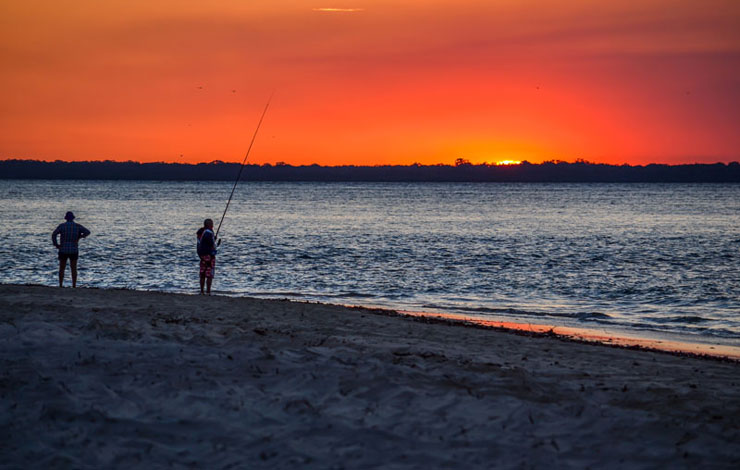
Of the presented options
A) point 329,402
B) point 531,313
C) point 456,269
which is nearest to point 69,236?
point 531,313

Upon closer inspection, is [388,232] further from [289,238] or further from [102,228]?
[102,228]

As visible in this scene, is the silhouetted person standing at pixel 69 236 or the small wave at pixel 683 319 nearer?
the silhouetted person standing at pixel 69 236

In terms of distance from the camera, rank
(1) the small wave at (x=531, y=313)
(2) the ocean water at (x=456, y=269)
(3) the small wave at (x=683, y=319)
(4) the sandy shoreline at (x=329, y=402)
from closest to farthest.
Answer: (4) the sandy shoreline at (x=329, y=402), (3) the small wave at (x=683, y=319), (1) the small wave at (x=531, y=313), (2) the ocean water at (x=456, y=269)

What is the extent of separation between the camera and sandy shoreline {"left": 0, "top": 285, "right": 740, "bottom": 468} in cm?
580

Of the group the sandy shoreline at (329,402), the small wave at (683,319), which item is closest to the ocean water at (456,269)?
the small wave at (683,319)

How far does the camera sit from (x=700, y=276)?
86.5ft

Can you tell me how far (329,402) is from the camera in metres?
6.83

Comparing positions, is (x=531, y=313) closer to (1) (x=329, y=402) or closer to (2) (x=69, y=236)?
(2) (x=69, y=236)

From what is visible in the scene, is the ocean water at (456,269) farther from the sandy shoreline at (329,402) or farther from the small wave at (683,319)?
the sandy shoreline at (329,402)

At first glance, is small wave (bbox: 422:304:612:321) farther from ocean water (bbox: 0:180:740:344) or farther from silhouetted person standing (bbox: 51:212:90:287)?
silhouetted person standing (bbox: 51:212:90:287)

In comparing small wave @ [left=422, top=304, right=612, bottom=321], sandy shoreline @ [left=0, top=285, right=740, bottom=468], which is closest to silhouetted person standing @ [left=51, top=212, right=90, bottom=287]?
sandy shoreline @ [left=0, top=285, right=740, bottom=468]

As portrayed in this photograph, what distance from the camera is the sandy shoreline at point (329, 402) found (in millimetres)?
5805

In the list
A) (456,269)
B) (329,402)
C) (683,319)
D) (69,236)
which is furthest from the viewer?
(456,269)

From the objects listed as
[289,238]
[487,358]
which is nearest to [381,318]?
[487,358]
